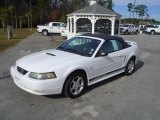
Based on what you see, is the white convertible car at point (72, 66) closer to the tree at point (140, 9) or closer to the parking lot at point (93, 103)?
the parking lot at point (93, 103)

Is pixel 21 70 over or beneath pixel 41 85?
over

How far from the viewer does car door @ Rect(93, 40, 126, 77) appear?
584 centimetres

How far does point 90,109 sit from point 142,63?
5773 mm

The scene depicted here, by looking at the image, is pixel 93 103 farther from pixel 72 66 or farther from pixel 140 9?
pixel 140 9

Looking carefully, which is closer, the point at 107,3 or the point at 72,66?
the point at 72,66

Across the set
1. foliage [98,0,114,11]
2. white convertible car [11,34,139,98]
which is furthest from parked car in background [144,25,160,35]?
white convertible car [11,34,139,98]

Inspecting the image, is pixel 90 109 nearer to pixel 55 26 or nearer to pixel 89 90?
pixel 89 90

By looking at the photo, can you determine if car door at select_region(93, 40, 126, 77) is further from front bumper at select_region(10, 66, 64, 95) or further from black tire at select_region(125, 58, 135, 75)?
front bumper at select_region(10, 66, 64, 95)

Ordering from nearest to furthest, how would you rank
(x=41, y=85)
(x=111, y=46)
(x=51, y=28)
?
(x=41, y=85), (x=111, y=46), (x=51, y=28)

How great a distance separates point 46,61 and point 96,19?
553 inches

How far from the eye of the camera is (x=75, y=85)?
5375 millimetres

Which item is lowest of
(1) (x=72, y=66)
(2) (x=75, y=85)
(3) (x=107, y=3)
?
(2) (x=75, y=85)

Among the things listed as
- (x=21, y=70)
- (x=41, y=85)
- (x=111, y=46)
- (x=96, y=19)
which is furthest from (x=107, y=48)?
(x=96, y=19)

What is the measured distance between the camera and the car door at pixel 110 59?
19.1 ft
